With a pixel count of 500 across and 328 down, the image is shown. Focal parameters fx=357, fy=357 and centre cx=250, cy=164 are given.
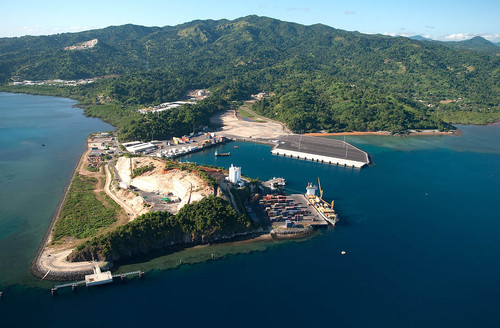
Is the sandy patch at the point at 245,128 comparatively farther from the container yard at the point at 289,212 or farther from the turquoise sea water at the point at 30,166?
the container yard at the point at 289,212

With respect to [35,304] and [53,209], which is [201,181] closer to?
[53,209]

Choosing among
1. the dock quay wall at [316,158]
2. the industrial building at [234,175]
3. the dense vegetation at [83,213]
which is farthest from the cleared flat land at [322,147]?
the dense vegetation at [83,213]

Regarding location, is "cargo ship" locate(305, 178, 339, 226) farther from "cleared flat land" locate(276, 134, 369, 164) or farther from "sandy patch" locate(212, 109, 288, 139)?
"sandy patch" locate(212, 109, 288, 139)

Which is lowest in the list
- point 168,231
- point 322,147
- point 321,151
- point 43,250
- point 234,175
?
point 43,250

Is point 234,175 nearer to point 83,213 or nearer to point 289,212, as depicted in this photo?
point 289,212

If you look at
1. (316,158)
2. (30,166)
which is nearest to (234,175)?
(316,158)
